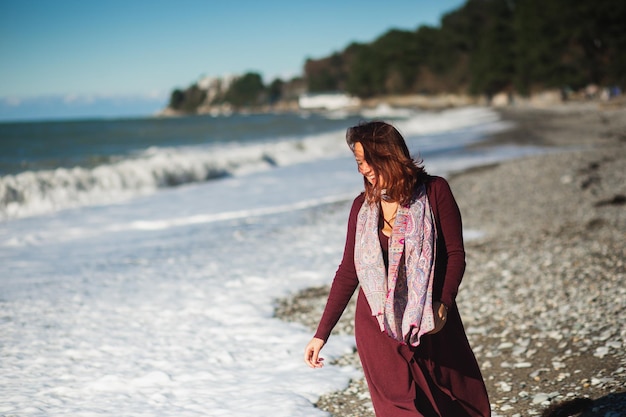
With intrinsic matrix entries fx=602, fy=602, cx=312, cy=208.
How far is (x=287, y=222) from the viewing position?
1142 cm

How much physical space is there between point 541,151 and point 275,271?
15.5 m

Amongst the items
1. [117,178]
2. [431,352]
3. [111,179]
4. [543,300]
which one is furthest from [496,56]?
[431,352]

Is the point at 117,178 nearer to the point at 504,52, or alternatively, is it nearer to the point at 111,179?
the point at 111,179

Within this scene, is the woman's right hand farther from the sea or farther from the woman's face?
the sea

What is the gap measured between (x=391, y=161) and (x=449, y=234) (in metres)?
0.42

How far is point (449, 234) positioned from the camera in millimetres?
2656

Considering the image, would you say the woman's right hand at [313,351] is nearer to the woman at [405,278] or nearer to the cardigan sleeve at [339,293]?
the cardigan sleeve at [339,293]

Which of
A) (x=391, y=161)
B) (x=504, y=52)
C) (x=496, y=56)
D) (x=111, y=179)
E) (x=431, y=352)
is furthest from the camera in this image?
(x=496, y=56)

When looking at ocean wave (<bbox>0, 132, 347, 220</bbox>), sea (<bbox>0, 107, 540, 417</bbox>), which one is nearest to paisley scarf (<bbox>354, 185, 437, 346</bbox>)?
sea (<bbox>0, 107, 540, 417</bbox>)

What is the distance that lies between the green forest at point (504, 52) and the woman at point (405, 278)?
192 ft

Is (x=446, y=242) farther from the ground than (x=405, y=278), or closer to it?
farther from the ground

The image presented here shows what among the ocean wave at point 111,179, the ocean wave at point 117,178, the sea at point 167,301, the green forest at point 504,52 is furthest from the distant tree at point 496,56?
the sea at point 167,301

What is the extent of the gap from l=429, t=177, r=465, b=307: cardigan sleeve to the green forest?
192ft

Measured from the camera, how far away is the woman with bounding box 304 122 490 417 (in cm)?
257
